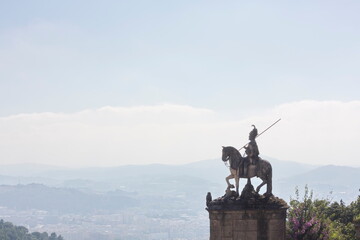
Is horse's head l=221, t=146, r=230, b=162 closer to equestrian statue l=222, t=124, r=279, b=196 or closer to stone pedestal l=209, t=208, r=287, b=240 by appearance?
equestrian statue l=222, t=124, r=279, b=196

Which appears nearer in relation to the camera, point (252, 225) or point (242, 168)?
point (252, 225)

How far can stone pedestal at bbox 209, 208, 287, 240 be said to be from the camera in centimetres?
2028

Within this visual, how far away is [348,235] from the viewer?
34750 mm

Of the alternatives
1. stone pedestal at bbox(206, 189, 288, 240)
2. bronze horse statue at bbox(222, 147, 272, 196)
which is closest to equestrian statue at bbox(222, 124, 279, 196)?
bronze horse statue at bbox(222, 147, 272, 196)

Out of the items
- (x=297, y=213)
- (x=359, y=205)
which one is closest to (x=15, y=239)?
(x=359, y=205)

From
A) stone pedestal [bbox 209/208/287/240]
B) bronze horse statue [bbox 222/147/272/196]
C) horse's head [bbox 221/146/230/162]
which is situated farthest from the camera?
horse's head [bbox 221/146/230/162]

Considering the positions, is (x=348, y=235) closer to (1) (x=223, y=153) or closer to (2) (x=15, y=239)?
(1) (x=223, y=153)

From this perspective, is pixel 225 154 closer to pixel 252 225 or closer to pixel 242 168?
pixel 242 168

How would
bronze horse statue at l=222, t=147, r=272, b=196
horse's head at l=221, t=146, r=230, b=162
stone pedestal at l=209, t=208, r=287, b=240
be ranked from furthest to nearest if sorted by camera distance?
horse's head at l=221, t=146, r=230, b=162, bronze horse statue at l=222, t=147, r=272, b=196, stone pedestal at l=209, t=208, r=287, b=240

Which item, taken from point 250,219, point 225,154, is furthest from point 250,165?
point 250,219

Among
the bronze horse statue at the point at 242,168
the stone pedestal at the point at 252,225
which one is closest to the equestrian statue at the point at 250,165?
the bronze horse statue at the point at 242,168

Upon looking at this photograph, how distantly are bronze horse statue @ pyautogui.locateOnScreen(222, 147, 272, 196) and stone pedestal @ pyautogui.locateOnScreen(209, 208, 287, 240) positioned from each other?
2.93 ft

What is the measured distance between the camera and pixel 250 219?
800 inches

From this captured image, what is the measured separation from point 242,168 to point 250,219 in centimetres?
187
